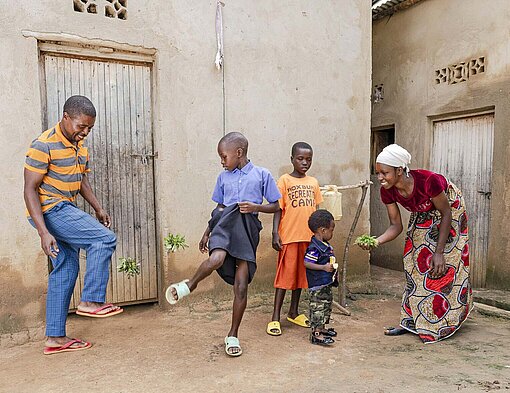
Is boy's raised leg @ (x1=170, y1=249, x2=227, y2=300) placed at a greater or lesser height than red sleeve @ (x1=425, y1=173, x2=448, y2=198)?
lesser

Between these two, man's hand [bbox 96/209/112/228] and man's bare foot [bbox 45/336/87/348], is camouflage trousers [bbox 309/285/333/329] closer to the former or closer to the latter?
man's hand [bbox 96/209/112/228]

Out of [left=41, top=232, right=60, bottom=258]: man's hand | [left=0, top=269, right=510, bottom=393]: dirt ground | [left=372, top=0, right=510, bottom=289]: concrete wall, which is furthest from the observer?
[left=372, top=0, right=510, bottom=289]: concrete wall

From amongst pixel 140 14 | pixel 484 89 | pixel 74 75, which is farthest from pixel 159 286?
pixel 484 89

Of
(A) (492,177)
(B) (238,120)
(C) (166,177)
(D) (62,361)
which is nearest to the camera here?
(D) (62,361)

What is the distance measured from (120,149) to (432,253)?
2.94m

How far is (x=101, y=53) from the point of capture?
407 centimetres

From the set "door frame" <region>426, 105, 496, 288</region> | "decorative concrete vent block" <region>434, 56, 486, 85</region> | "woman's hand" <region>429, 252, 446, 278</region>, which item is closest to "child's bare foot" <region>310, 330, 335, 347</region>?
"woman's hand" <region>429, 252, 446, 278</region>

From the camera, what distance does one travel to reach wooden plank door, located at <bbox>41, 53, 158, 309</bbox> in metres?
4.00

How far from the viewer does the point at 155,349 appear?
3535 mm

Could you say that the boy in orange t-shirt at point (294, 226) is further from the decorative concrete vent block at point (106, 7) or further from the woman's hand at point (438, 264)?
the decorative concrete vent block at point (106, 7)

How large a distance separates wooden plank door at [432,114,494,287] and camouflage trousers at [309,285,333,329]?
291cm

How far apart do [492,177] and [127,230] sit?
4254 millimetres

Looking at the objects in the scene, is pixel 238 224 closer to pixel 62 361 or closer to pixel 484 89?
pixel 62 361

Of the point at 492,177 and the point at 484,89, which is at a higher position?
the point at 484,89
